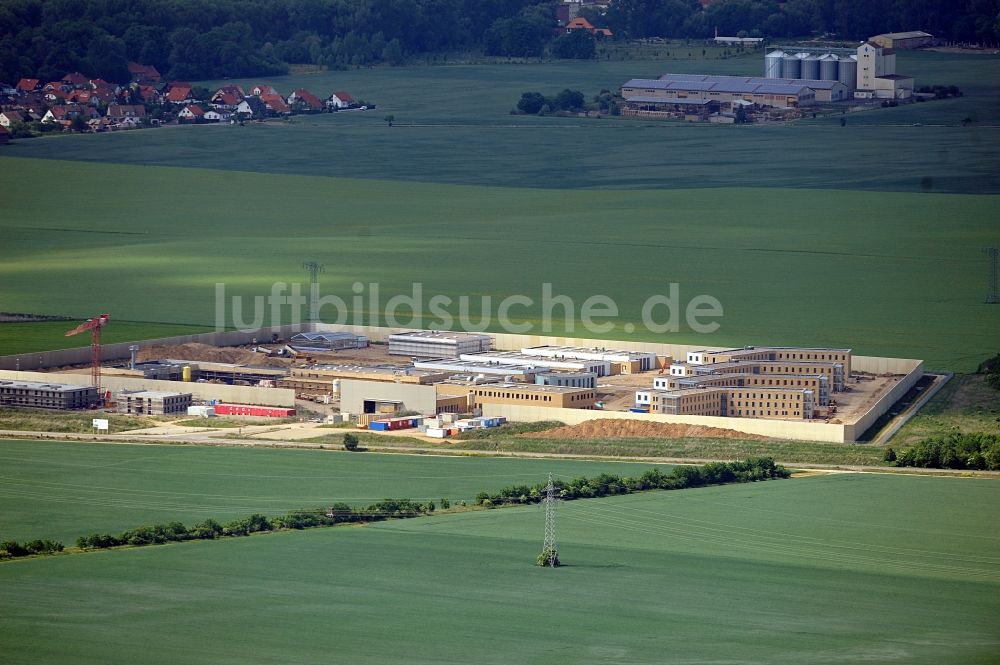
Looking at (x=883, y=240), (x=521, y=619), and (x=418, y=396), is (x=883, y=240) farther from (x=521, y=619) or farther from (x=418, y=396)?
(x=521, y=619)

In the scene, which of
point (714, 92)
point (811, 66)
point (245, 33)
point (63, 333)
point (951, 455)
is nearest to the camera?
point (951, 455)

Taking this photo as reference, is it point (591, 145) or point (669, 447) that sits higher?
point (591, 145)

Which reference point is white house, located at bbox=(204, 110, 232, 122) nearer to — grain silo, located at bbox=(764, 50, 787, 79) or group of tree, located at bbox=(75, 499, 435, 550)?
grain silo, located at bbox=(764, 50, 787, 79)

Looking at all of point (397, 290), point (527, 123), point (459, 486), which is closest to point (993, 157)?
point (527, 123)

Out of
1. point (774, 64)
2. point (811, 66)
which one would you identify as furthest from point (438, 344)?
point (774, 64)

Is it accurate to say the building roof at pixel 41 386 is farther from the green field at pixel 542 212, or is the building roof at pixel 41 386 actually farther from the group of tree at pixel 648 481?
the group of tree at pixel 648 481

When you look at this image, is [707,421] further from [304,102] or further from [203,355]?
[304,102]

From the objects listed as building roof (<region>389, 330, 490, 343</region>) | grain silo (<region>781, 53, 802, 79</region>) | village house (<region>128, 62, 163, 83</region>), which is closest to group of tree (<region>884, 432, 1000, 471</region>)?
building roof (<region>389, 330, 490, 343</region>)
